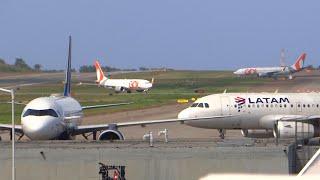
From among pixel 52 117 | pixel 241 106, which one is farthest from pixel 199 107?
pixel 52 117

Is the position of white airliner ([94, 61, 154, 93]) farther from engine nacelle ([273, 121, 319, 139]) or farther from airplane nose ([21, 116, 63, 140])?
airplane nose ([21, 116, 63, 140])

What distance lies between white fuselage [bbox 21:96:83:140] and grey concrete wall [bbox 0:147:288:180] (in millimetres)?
7049

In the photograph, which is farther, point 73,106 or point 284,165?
point 73,106

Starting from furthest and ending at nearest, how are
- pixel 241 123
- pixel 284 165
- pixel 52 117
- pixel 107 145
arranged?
pixel 241 123, pixel 52 117, pixel 107 145, pixel 284 165

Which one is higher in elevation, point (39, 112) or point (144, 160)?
point (39, 112)

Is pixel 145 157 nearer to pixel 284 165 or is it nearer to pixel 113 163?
pixel 113 163

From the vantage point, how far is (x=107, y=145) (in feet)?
101

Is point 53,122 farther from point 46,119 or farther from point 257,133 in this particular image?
point 257,133

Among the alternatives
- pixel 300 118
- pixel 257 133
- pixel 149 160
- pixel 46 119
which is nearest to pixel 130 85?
pixel 257 133

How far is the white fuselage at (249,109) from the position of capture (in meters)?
48.8

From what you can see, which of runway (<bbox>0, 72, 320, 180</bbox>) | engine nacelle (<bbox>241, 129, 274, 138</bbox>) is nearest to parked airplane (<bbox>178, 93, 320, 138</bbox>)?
engine nacelle (<bbox>241, 129, 274, 138</bbox>)

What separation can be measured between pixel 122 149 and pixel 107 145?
1.22 metres

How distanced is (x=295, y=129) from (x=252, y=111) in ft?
18.0

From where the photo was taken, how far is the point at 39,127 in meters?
36.7
